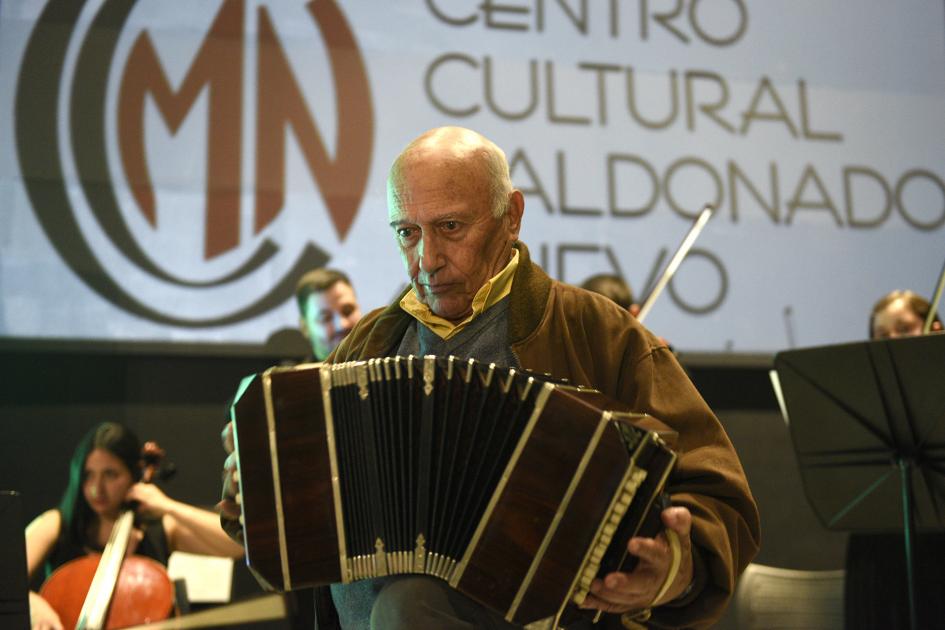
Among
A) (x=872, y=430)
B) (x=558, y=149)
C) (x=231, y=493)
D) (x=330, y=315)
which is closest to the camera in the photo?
(x=231, y=493)

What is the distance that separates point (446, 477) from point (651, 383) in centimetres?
41

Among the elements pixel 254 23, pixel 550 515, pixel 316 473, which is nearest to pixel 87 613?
pixel 316 473

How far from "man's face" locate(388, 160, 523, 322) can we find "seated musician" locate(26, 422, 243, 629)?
1.66 meters

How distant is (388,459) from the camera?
5.43 ft

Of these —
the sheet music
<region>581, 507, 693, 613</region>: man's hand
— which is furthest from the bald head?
the sheet music

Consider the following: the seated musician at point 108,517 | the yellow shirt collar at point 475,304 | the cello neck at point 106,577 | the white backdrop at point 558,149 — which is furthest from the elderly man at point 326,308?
the yellow shirt collar at point 475,304

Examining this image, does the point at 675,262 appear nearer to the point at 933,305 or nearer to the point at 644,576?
the point at 933,305

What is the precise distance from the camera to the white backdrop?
13.1ft

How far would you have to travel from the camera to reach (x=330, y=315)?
356cm

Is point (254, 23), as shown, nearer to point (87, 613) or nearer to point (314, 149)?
point (314, 149)

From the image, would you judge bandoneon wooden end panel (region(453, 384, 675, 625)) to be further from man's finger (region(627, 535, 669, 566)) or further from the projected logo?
the projected logo

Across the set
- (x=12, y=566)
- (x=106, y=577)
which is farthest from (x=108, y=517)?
(x=12, y=566)

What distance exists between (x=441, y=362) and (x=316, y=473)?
A: 0.24 meters

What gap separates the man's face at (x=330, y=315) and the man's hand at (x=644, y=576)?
6.76ft
